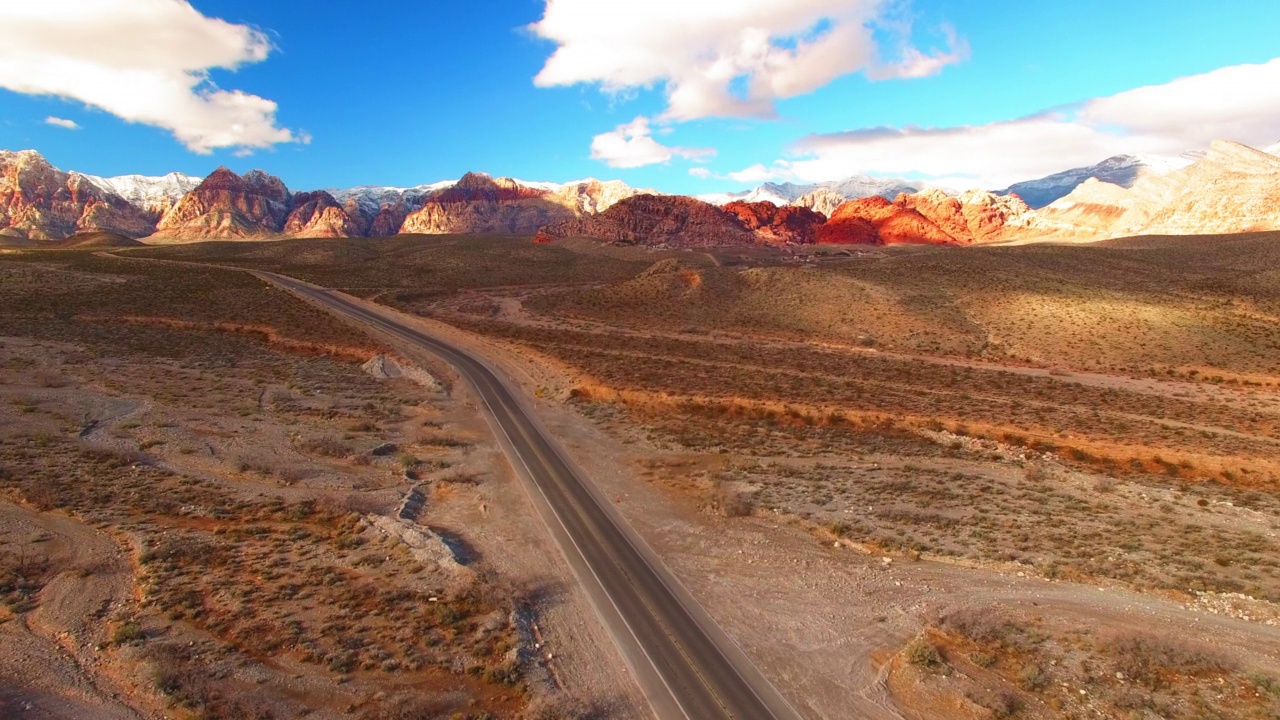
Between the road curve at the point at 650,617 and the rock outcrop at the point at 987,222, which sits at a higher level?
the rock outcrop at the point at 987,222

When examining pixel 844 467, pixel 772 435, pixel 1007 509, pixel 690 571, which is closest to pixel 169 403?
pixel 690 571

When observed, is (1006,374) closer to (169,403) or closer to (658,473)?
(658,473)

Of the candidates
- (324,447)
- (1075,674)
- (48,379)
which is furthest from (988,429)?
(48,379)

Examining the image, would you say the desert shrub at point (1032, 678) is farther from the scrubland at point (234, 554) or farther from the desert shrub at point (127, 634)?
the desert shrub at point (127, 634)

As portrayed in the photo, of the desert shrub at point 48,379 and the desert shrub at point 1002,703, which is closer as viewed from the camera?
the desert shrub at point 1002,703

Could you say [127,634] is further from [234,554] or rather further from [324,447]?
[324,447]

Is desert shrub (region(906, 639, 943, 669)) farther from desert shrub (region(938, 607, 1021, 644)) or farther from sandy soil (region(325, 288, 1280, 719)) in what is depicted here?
desert shrub (region(938, 607, 1021, 644))

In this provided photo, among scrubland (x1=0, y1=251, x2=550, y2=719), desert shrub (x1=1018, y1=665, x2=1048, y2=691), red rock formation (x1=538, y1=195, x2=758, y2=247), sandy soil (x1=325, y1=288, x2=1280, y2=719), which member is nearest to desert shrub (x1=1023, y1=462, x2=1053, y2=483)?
sandy soil (x1=325, y1=288, x2=1280, y2=719)

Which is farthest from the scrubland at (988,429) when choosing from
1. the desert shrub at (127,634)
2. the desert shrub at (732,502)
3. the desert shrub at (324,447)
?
the desert shrub at (127,634)
